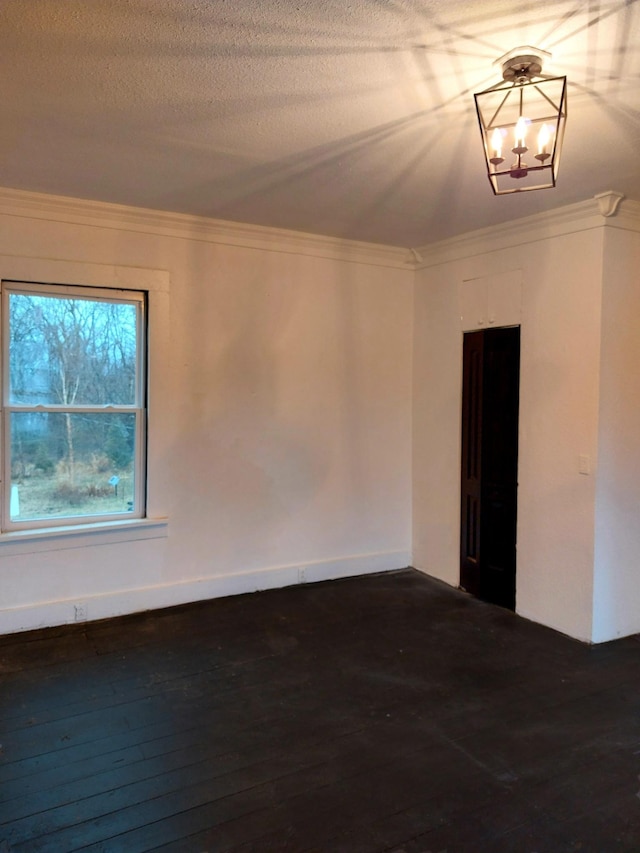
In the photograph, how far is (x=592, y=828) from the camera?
6.36 ft

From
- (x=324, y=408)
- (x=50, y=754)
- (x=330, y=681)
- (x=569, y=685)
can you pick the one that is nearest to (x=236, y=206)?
(x=324, y=408)

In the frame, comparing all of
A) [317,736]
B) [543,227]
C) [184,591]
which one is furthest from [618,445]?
[184,591]

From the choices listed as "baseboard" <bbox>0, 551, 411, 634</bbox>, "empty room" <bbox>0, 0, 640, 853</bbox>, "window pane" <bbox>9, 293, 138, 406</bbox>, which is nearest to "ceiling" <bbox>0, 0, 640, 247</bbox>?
"empty room" <bbox>0, 0, 640, 853</bbox>

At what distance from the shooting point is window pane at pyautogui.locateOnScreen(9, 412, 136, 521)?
3502 mm

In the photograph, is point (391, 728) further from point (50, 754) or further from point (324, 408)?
point (324, 408)

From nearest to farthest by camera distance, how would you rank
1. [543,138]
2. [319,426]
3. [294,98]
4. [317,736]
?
1. [543,138]
2. [294,98]
3. [317,736]
4. [319,426]

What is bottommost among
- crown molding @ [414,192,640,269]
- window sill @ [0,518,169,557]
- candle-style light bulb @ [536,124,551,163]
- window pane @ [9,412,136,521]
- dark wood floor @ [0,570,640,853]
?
dark wood floor @ [0,570,640,853]

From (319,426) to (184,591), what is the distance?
1.52 m

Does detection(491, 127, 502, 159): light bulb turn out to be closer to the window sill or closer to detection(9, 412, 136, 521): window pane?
detection(9, 412, 136, 521): window pane

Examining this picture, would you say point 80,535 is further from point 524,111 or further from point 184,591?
point 524,111

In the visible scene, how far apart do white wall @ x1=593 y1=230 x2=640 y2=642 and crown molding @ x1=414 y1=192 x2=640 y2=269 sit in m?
0.10

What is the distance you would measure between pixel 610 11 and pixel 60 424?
3.35 meters

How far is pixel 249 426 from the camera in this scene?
411 cm

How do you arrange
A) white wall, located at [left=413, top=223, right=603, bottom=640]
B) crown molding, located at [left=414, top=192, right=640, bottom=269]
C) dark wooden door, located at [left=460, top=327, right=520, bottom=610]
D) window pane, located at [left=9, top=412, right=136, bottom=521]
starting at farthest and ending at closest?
dark wooden door, located at [left=460, top=327, right=520, bottom=610] → window pane, located at [left=9, top=412, right=136, bottom=521] → white wall, located at [left=413, top=223, right=603, bottom=640] → crown molding, located at [left=414, top=192, right=640, bottom=269]
